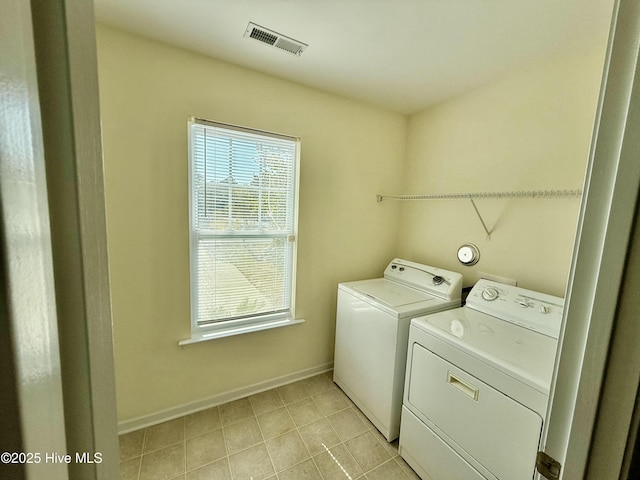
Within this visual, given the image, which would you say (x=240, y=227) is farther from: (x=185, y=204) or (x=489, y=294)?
(x=489, y=294)

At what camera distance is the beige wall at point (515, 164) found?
1478 mm

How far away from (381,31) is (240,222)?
148 cm

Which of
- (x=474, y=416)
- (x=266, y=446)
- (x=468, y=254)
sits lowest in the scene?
(x=266, y=446)

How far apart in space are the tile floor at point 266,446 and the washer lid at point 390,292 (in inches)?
36.0

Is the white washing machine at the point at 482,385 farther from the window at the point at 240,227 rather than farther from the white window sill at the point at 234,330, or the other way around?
the window at the point at 240,227

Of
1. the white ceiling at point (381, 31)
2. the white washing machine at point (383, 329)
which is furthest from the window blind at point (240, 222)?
the white washing machine at point (383, 329)

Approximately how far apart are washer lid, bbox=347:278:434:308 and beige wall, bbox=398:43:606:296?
406mm

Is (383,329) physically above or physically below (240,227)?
below

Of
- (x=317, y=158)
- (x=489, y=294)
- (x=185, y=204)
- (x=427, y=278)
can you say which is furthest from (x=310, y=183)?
(x=489, y=294)

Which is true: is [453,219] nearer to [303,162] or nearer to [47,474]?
[303,162]

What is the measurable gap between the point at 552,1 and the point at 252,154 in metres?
1.79

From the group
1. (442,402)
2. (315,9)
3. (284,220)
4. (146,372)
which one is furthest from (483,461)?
(315,9)

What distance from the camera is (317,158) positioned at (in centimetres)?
212

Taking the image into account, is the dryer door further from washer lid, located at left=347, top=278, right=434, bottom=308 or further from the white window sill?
the white window sill
